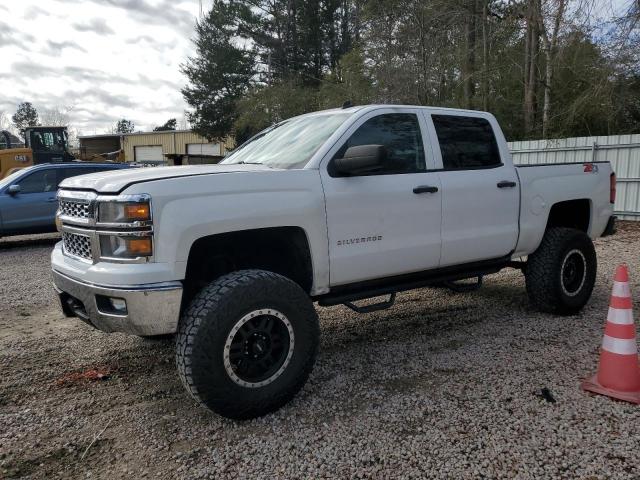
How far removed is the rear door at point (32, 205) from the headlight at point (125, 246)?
8568 mm

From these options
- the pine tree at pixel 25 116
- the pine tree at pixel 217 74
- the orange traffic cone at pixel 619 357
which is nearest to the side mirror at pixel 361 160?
the orange traffic cone at pixel 619 357

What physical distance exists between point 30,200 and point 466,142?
9.25 meters

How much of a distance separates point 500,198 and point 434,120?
95cm

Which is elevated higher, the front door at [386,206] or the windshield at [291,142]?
the windshield at [291,142]

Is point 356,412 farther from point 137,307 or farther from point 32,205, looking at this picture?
point 32,205

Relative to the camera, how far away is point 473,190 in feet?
14.5

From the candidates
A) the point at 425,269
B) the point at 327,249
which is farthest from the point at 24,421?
the point at 425,269

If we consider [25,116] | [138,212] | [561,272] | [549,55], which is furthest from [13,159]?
[25,116]

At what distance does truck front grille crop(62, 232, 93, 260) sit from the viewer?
330 centimetres

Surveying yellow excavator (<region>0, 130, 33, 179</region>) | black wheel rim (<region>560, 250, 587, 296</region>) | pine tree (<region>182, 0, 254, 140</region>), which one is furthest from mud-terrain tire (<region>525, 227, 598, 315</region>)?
pine tree (<region>182, 0, 254, 140</region>)

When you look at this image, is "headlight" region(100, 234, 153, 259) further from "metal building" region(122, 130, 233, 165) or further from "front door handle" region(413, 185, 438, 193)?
"metal building" region(122, 130, 233, 165)

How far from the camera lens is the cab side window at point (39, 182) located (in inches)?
416

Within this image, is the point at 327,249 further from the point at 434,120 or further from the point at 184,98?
the point at 184,98

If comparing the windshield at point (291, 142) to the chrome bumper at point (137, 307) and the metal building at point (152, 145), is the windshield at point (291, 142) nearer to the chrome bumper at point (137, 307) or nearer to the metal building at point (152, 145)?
the chrome bumper at point (137, 307)
